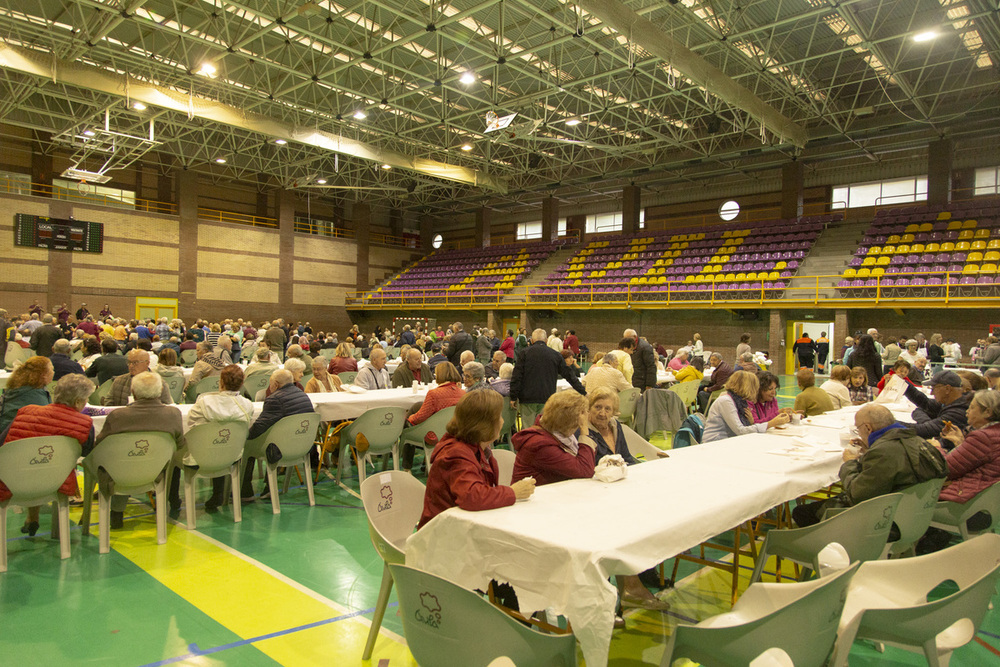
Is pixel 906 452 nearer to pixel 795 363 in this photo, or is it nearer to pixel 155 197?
pixel 795 363

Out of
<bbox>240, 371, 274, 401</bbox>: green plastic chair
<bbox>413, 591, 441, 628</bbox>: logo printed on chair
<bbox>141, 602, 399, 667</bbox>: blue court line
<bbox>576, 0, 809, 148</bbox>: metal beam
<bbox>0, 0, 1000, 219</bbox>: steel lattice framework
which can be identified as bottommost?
<bbox>141, 602, 399, 667</bbox>: blue court line

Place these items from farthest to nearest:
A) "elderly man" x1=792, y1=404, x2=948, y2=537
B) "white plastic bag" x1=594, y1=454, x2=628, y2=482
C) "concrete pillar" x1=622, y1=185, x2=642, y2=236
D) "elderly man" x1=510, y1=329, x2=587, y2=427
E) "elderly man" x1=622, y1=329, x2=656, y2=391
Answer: "concrete pillar" x1=622, y1=185, x2=642, y2=236 < "elderly man" x1=622, y1=329, x2=656, y2=391 < "elderly man" x1=510, y1=329, x2=587, y2=427 < "elderly man" x1=792, y1=404, x2=948, y2=537 < "white plastic bag" x1=594, y1=454, x2=628, y2=482

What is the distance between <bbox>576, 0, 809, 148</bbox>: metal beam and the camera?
1079 centimetres

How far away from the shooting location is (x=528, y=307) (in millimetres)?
21875

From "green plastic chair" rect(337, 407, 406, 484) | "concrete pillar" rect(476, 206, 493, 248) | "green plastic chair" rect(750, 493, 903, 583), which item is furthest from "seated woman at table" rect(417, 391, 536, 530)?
"concrete pillar" rect(476, 206, 493, 248)

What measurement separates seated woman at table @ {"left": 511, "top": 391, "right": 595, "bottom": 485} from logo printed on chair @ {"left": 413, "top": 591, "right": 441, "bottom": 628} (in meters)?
1.23

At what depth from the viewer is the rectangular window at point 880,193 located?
20094 millimetres

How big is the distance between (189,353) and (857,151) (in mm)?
19366

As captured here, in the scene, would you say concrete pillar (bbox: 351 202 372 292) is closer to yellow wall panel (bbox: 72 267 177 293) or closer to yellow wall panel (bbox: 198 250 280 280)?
yellow wall panel (bbox: 198 250 280 280)

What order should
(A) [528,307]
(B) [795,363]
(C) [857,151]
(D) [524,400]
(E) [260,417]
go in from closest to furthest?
(E) [260,417] < (D) [524,400] < (B) [795,363] < (C) [857,151] < (A) [528,307]

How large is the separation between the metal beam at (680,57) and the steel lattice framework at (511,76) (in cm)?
8

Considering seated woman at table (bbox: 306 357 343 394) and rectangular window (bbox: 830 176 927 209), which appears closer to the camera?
seated woman at table (bbox: 306 357 343 394)

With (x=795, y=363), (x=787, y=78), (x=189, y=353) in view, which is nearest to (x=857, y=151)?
(x=787, y=78)

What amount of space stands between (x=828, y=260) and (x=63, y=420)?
1889 cm
